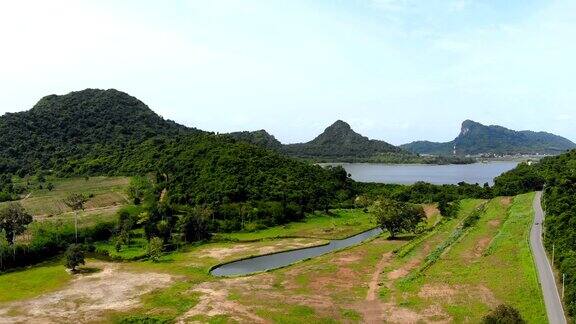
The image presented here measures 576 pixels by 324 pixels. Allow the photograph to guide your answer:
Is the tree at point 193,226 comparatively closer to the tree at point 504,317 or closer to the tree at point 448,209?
the tree at point 448,209

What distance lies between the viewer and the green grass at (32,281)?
62.6 meters

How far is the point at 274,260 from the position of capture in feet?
266

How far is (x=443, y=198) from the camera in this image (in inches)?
5182

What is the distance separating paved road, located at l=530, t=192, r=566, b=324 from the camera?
45312mm

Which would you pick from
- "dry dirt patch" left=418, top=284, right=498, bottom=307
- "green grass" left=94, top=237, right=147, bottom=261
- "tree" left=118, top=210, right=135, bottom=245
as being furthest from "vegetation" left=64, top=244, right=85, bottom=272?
"dry dirt patch" left=418, top=284, right=498, bottom=307

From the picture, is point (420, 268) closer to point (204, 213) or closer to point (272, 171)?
point (204, 213)

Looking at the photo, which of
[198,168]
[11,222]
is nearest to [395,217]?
[198,168]

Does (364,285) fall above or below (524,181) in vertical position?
below

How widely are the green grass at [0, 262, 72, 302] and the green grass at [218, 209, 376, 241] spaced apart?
32906 millimetres

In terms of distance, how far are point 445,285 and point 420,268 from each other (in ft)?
27.6

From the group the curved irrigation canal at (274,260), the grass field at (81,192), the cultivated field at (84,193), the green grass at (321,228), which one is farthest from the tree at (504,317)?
the grass field at (81,192)

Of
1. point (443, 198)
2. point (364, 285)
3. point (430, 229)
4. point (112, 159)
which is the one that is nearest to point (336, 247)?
point (430, 229)

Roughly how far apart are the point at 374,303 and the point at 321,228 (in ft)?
173

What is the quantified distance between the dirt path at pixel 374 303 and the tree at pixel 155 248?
1411 inches
